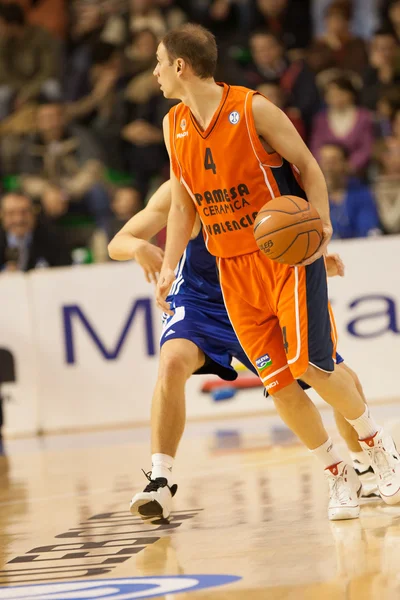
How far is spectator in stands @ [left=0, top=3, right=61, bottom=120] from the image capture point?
1355cm

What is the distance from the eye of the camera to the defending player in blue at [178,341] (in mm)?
4840

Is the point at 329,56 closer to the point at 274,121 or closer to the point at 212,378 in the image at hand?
the point at 212,378

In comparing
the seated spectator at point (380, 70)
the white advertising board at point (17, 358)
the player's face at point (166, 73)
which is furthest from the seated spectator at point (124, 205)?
the player's face at point (166, 73)

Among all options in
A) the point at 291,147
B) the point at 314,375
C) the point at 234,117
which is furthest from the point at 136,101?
the point at 314,375

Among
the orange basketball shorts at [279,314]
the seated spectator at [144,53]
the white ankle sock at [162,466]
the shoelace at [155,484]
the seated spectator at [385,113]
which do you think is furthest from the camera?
the seated spectator at [144,53]

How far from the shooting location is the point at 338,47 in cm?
1232

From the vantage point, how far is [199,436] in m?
8.14

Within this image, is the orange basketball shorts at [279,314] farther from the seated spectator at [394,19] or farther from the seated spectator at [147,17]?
the seated spectator at [147,17]

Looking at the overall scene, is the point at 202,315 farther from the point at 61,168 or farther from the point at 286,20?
the point at 286,20

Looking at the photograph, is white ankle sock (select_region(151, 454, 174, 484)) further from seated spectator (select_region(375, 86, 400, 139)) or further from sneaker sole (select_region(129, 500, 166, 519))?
seated spectator (select_region(375, 86, 400, 139))

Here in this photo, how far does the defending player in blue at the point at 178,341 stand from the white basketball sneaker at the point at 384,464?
1.07ft

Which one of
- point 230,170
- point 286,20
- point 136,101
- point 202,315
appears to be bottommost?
point 202,315

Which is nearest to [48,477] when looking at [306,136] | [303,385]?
[303,385]

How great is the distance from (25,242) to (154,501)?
606 cm
